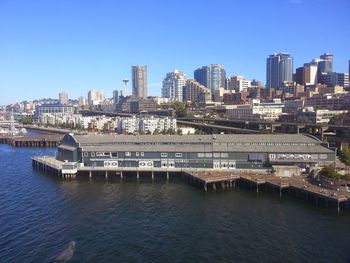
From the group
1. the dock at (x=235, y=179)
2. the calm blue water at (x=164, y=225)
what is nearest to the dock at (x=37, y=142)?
the dock at (x=235, y=179)

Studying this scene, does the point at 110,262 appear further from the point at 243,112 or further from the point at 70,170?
the point at 243,112

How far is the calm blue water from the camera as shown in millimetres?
32531

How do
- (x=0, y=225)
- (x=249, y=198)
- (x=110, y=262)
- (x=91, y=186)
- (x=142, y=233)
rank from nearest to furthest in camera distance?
(x=110, y=262), (x=142, y=233), (x=0, y=225), (x=249, y=198), (x=91, y=186)

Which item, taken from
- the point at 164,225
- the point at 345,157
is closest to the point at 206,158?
the point at 164,225

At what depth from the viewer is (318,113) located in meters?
113

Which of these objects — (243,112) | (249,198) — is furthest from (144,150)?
(243,112)

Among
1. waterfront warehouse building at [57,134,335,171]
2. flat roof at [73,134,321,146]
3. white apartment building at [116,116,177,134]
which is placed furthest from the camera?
white apartment building at [116,116,177,134]

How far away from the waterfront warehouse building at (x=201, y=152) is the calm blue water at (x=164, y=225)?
639 cm

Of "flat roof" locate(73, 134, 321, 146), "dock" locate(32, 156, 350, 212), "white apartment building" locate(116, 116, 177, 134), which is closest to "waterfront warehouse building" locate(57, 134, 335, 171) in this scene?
"flat roof" locate(73, 134, 321, 146)

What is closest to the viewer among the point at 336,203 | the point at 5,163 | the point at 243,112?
the point at 336,203

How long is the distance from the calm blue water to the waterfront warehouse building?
251 inches

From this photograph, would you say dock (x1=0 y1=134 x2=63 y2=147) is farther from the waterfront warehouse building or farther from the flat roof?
the waterfront warehouse building

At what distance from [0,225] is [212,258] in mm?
25040

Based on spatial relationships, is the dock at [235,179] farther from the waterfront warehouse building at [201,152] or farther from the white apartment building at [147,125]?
the white apartment building at [147,125]
